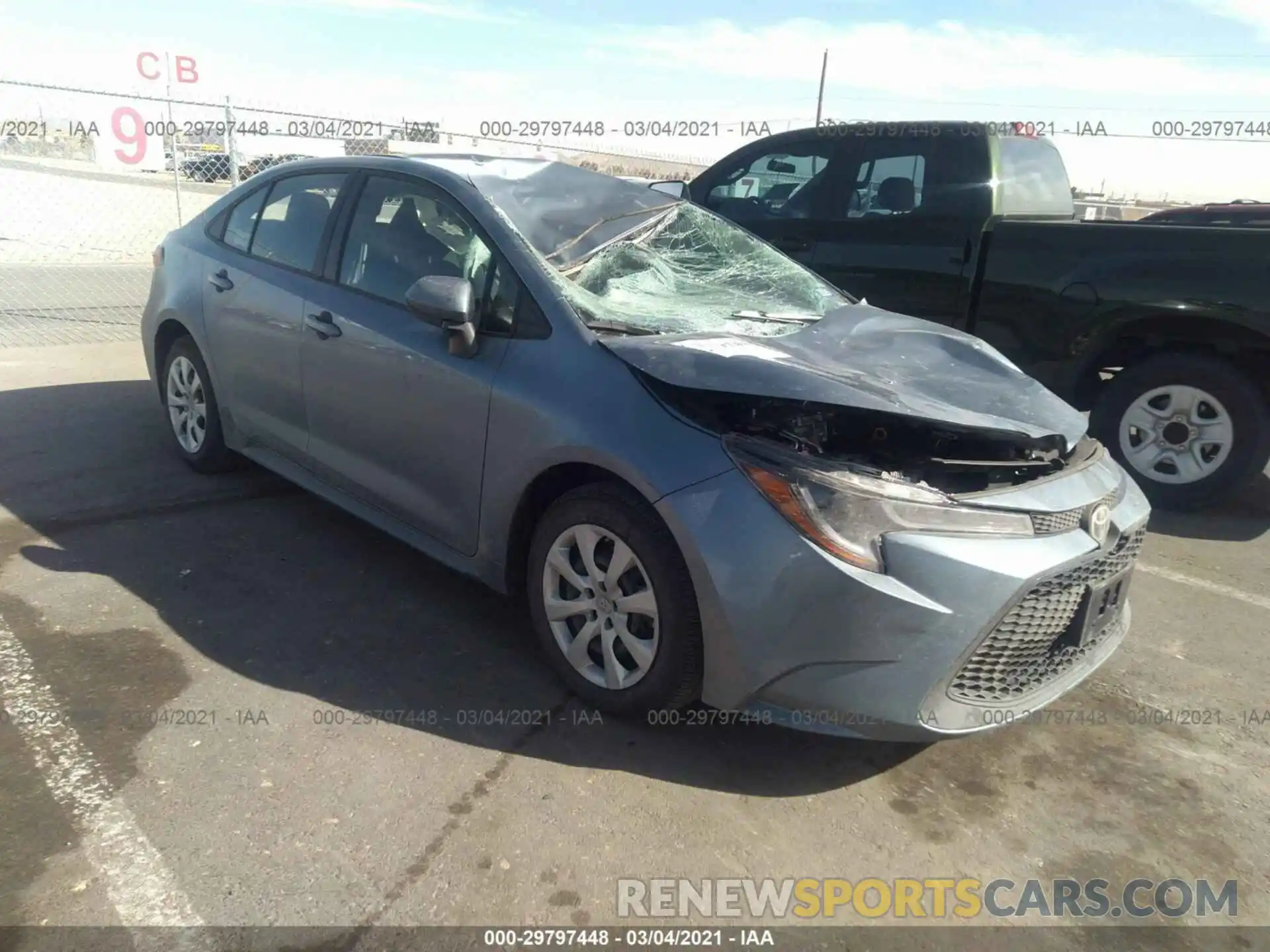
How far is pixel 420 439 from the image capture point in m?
3.46

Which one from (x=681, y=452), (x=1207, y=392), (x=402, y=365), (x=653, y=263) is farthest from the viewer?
(x=1207, y=392)

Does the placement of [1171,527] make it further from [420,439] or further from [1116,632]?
[420,439]

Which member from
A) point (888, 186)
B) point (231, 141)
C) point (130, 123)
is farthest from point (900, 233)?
point (130, 123)

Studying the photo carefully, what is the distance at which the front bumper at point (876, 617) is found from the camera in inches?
98.0

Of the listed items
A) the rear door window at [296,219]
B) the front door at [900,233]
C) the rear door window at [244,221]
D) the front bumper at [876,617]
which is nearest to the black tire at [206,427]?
the rear door window at [244,221]

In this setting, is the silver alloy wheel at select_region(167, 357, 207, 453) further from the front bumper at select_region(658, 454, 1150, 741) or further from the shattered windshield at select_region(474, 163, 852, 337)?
the front bumper at select_region(658, 454, 1150, 741)

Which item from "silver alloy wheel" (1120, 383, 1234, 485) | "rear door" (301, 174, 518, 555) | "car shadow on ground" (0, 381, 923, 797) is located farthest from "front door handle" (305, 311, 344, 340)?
"silver alloy wheel" (1120, 383, 1234, 485)

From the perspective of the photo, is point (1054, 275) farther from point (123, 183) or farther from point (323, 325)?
point (123, 183)

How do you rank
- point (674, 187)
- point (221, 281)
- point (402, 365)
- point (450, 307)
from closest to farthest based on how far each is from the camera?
point (450, 307), point (402, 365), point (221, 281), point (674, 187)

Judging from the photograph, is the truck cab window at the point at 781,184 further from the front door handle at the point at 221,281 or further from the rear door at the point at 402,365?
the front door handle at the point at 221,281

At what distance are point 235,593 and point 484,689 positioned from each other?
1.24 meters

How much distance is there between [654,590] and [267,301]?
2.46 m

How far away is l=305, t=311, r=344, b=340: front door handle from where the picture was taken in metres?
3.78

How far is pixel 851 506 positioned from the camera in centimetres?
253
